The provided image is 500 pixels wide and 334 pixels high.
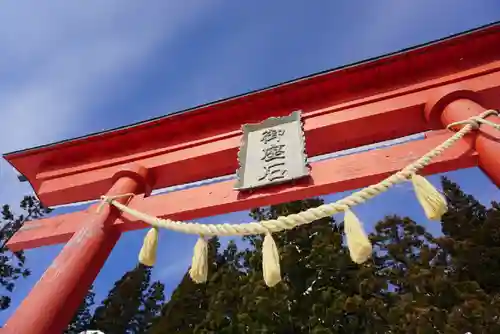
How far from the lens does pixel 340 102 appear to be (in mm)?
2553

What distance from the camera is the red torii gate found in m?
1.89

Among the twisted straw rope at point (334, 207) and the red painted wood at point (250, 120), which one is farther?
the red painted wood at point (250, 120)

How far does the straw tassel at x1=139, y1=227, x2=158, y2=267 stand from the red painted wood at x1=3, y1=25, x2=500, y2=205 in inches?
29.2

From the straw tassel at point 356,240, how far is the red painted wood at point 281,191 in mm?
361

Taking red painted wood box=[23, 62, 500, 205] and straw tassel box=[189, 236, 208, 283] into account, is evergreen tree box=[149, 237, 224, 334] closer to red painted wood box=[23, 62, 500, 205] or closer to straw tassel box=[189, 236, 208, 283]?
red painted wood box=[23, 62, 500, 205]

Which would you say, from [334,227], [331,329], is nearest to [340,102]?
[331,329]

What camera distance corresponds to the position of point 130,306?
10.5 meters

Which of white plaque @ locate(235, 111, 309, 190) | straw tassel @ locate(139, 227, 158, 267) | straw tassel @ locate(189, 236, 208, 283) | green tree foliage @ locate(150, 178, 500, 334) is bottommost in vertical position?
straw tassel @ locate(189, 236, 208, 283)

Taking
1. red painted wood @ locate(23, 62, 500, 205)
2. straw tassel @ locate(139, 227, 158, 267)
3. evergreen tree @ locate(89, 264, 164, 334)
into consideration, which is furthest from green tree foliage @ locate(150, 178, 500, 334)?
straw tassel @ locate(139, 227, 158, 267)

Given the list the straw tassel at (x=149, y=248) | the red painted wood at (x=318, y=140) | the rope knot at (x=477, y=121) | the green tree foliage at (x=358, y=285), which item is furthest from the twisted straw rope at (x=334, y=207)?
the green tree foliage at (x=358, y=285)

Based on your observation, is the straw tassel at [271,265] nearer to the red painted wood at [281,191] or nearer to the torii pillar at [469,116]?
the red painted wood at [281,191]

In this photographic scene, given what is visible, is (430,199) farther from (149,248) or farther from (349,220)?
(149,248)

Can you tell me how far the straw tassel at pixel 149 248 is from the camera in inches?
79.8

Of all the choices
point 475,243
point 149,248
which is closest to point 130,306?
point 475,243
